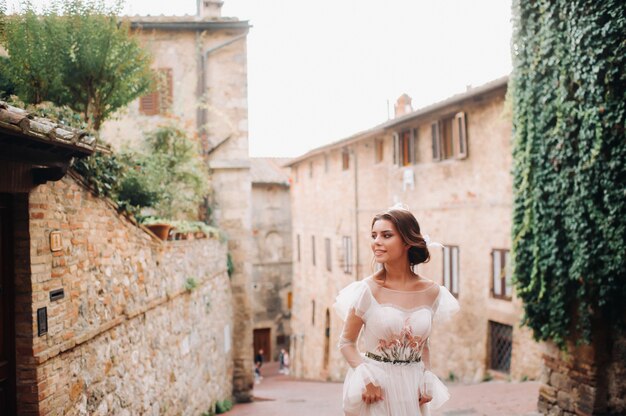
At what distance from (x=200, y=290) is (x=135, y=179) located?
9.42 feet

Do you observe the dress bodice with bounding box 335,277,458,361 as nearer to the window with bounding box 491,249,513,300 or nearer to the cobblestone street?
the cobblestone street

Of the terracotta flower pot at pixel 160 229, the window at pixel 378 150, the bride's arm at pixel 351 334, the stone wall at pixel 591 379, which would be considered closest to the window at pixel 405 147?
the window at pixel 378 150

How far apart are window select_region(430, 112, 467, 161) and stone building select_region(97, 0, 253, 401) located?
4852 mm

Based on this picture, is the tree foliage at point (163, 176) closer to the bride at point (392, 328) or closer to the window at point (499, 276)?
the bride at point (392, 328)

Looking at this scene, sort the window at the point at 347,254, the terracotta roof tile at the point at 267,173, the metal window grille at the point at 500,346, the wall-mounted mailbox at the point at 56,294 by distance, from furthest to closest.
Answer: the terracotta roof tile at the point at 267,173
the window at the point at 347,254
the metal window grille at the point at 500,346
the wall-mounted mailbox at the point at 56,294

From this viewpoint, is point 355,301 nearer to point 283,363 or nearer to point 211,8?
point 211,8

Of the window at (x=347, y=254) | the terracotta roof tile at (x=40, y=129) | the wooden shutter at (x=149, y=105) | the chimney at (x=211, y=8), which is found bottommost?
the window at (x=347, y=254)

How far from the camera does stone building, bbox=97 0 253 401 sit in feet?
46.3

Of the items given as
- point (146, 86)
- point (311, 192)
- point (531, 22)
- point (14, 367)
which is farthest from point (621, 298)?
point (311, 192)

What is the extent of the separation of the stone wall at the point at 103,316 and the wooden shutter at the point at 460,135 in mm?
7159

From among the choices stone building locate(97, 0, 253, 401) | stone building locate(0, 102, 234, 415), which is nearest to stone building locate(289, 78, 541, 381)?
stone building locate(97, 0, 253, 401)

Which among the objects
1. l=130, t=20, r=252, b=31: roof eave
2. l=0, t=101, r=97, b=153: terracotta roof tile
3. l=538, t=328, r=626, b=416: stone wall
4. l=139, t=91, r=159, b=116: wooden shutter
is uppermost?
l=130, t=20, r=252, b=31: roof eave

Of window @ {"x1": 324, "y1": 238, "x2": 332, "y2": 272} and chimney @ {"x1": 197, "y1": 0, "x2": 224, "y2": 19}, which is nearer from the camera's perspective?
chimney @ {"x1": 197, "y1": 0, "x2": 224, "y2": 19}

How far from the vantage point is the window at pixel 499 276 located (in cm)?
1244
